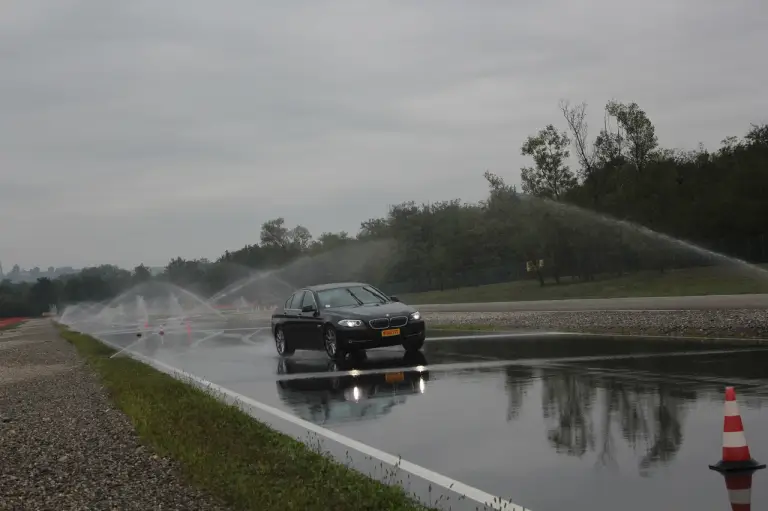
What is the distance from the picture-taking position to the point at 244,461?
26.9 ft

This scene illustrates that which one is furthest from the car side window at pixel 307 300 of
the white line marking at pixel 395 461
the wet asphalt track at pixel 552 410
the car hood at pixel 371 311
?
the white line marking at pixel 395 461

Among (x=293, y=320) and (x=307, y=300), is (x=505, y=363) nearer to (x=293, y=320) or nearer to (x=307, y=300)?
(x=307, y=300)

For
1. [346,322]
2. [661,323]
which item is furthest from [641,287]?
[346,322]

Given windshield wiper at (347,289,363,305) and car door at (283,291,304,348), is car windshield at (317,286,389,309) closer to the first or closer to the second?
windshield wiper at (347,289,363,305)

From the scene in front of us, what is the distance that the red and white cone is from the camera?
19.4 feet

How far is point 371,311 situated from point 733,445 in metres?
11.7

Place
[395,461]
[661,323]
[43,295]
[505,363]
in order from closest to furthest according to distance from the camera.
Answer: [395,461]
[505,363]
[661,323]
[43,295]

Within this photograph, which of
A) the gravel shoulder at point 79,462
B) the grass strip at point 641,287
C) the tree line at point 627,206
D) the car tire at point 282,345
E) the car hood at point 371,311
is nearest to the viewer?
the gravel shoulder at point 79,462

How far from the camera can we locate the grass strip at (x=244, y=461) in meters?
6.58

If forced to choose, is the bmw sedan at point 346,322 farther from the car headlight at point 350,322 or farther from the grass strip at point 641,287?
the grass strip at point 641,287

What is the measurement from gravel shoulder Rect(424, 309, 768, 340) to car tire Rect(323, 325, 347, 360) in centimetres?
734

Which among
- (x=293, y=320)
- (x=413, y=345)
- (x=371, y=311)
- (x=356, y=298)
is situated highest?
(x=356, y=298)

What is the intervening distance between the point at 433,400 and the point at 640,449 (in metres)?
4.10

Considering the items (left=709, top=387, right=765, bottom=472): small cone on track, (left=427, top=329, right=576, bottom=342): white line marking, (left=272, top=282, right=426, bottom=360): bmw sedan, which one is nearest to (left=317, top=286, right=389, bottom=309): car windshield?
(left=272, top=282, right=426, bottom=360): bmw sedan
